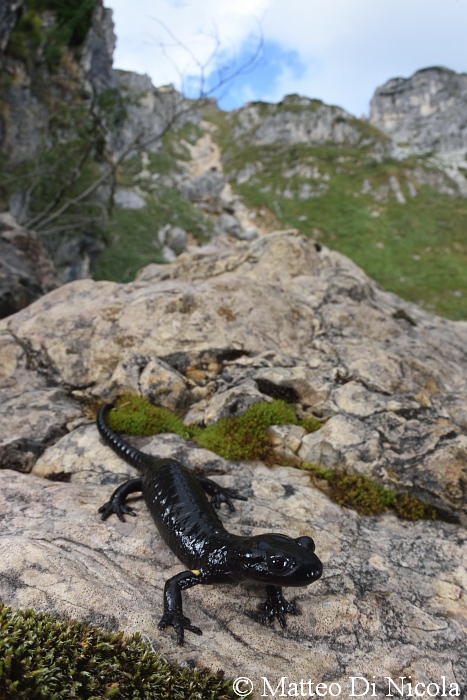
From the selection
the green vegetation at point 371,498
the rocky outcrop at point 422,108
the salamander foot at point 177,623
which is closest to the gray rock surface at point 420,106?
the rocky outcrop at point 422,108

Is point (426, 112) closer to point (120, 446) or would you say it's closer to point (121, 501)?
point (120, 446)

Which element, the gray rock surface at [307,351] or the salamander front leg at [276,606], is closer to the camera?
the salamander front leg at [276,606]

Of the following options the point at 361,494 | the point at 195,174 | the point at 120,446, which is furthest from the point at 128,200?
the point at 361,494

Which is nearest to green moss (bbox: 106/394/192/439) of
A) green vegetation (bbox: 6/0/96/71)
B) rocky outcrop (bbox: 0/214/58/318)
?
rocky outcrop (bbox: 0/214/58/318)

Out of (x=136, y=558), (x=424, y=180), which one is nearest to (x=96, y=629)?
(x=136, y=558)

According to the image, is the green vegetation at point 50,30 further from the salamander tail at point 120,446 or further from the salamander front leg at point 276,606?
the salamander front leg at point 276,606

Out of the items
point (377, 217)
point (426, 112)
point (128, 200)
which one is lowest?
point (128, 200)

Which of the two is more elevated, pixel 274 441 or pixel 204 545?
pixel 274 441
